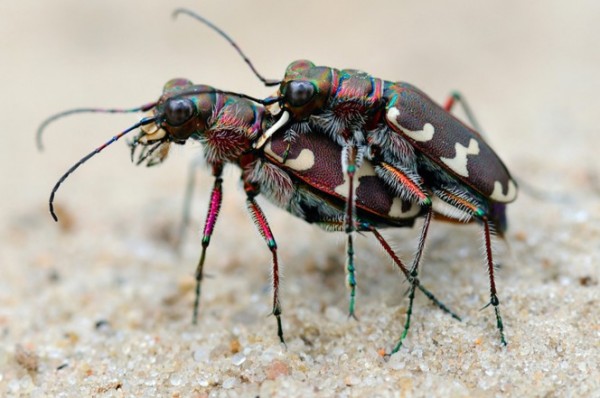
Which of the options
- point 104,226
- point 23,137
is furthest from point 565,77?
point 23,137

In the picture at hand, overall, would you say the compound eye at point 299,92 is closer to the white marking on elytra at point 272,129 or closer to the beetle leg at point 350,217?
the white marking on elytra at point 272,129

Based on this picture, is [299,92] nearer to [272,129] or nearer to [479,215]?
[272,129]

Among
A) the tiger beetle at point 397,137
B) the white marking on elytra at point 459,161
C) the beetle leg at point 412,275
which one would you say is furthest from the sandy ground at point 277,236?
the white marking on elytra at point 459,161

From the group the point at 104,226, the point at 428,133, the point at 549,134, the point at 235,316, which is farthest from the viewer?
the point at 549,134

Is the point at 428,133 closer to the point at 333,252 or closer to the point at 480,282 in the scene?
the point at 480,282

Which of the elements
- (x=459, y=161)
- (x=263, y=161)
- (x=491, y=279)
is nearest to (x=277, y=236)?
(x=263, y=161)

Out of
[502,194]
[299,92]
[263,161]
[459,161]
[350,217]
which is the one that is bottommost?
[350,217]

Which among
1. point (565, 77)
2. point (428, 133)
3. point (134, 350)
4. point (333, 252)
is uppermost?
point (565, 77)
